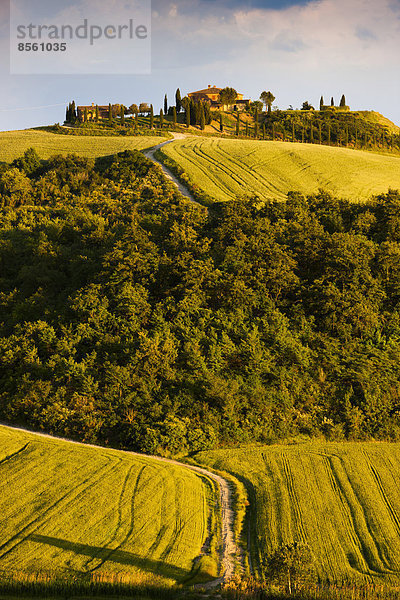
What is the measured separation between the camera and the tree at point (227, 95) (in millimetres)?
157875

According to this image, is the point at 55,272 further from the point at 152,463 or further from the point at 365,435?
the point at 365,435

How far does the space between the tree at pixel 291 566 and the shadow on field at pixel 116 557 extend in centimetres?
333

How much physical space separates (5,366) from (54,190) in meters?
40.2

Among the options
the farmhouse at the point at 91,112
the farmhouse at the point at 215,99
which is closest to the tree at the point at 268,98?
the farmhouse at the point at 215,99

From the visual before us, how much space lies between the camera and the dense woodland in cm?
3212

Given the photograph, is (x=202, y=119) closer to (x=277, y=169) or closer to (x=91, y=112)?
(x=91, y=112)

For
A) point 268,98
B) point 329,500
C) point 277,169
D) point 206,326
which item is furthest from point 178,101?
point 329,500

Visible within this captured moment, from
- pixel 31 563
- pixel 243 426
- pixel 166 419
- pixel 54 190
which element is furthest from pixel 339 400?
pixel 54 190

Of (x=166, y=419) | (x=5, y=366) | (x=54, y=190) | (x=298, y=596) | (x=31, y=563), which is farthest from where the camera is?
(x=54, y=190)

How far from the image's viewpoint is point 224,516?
76.0 ft

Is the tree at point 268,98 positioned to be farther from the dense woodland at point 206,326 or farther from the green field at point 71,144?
the dense woodland at point 206,326

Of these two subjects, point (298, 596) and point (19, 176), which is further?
point (19, 176)

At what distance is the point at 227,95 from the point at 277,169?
87819mm

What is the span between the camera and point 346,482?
25.7m
